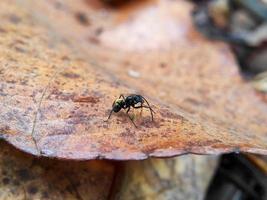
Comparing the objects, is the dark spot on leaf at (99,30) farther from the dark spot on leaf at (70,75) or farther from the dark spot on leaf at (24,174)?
the dark spot on leaf at (24,174)

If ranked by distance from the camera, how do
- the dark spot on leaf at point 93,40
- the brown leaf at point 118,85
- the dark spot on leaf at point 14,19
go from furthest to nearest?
the dark spot on leaf at point 93,40 < the dark spot on leaf at point 14,19 < the brown leaf at point 118,85

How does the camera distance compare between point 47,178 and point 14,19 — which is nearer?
point 47,178

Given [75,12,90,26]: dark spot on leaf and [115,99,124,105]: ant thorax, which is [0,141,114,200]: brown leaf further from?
[75,12,90,26]: dark spot on leaf

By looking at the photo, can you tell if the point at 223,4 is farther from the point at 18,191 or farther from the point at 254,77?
the point at 18,191

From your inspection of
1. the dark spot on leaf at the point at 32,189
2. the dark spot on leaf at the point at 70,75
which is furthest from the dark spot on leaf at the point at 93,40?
the dark spot on leaf at the point at 32,189

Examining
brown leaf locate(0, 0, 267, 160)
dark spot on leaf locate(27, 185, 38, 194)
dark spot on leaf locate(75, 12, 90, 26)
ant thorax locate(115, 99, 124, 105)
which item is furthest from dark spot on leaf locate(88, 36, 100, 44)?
dark spot on leaf locate(27, 185, 38, 194)

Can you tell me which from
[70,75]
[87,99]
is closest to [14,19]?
[70,75]

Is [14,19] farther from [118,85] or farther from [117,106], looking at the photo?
[117,106]

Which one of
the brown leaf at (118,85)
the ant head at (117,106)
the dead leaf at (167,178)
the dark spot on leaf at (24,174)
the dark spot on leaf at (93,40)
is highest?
the ant head at (117,106)
